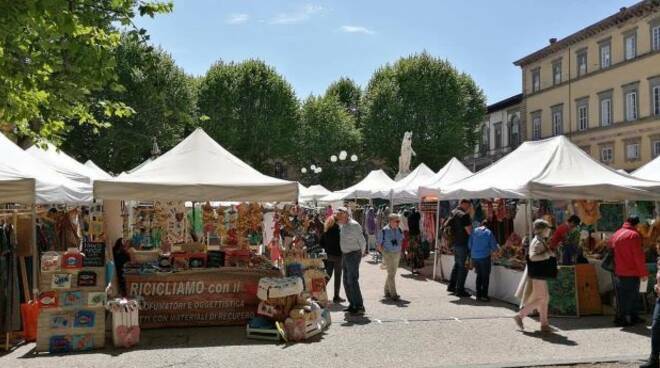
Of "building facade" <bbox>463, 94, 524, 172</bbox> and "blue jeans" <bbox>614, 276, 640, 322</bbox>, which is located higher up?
"building facade" <bbox>463, 94, 524, 172</bbox>

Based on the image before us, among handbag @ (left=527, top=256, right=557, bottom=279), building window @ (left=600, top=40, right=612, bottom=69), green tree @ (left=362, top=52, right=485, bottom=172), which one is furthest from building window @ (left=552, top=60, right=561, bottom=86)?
handbag @ (left=527, top=256, right=557, bottom=279)

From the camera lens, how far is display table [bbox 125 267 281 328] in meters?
8.71

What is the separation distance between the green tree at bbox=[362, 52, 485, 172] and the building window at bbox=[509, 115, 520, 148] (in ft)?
43.6

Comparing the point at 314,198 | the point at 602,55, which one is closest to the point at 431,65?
the point at 602,55

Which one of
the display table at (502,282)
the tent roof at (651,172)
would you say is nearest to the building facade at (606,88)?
the tent roof at (651,172)

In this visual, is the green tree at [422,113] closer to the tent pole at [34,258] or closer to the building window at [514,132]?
the building window at [514,132]

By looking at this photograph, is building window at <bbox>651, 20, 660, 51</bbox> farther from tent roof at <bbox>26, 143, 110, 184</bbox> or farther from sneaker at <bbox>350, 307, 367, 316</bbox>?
tent roof at <bbox>26, 143, 110, 184</bbox>

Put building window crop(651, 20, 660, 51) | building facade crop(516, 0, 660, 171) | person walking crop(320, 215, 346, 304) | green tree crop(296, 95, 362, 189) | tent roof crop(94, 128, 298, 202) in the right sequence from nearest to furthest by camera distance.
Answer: tent roof crop(94, 128, 298, 202) < person walking crop(320, 215, 346, 304) < building window crop(651, 20, 660, 51) < building facade crop(516, 0, 660, 171) < green tree crop(296, 95, 362, 189)

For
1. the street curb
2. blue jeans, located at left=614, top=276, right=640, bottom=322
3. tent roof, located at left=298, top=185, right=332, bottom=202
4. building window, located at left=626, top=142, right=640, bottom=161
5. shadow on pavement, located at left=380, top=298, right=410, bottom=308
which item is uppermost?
building window, located at left=626, top=142, right=640, bottom=161

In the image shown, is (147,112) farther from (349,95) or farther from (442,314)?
(442,314)

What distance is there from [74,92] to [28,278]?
9.43 feet

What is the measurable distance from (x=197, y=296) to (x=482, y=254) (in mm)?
5256

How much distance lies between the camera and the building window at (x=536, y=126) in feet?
168

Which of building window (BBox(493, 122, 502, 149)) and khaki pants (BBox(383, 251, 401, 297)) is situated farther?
building window (BBox(493, 122, 502, 149))
